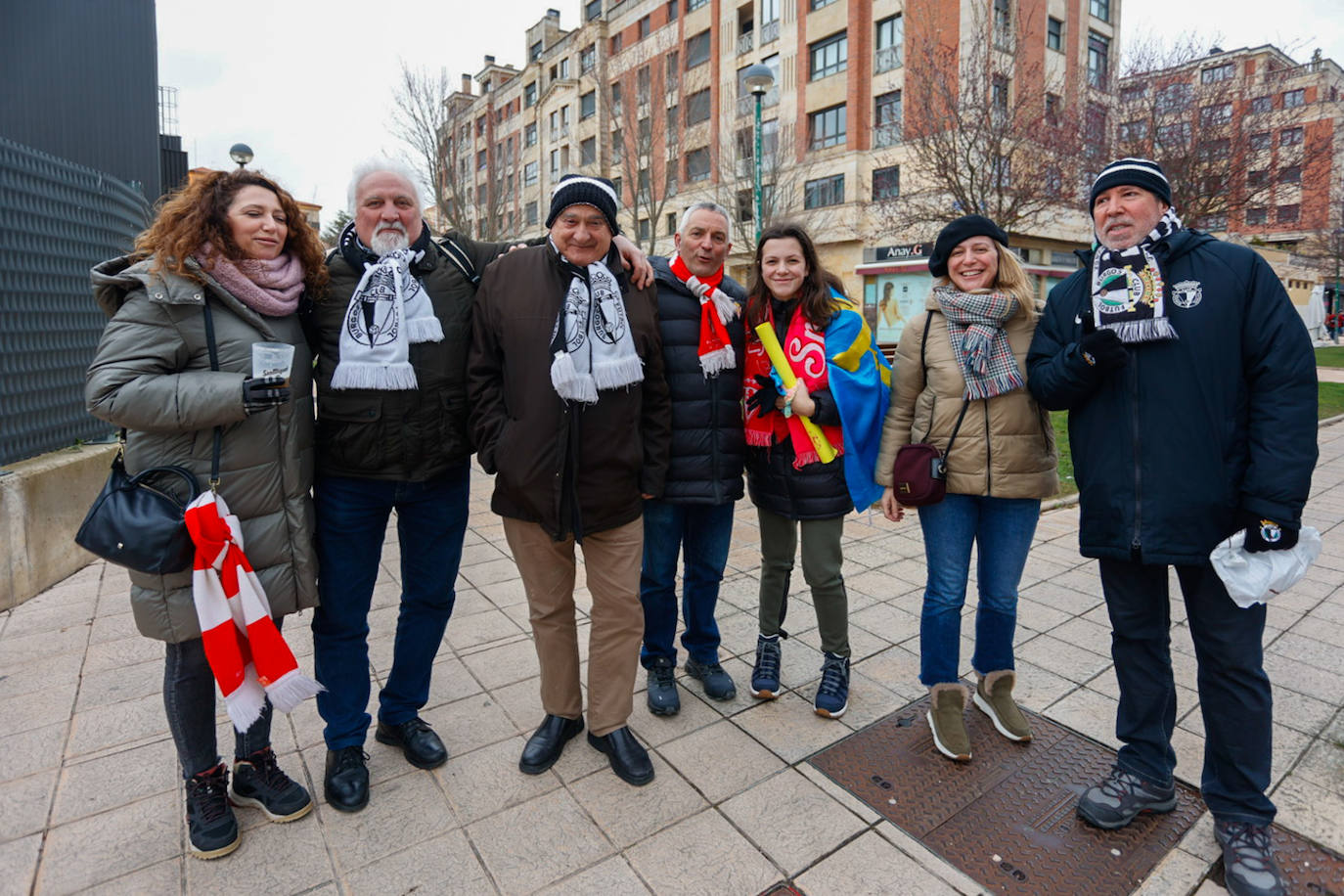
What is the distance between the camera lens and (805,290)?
10.9 ft

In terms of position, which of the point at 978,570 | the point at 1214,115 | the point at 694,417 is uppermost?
the point at 1214,115

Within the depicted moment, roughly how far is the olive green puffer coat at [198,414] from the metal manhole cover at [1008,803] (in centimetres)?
223

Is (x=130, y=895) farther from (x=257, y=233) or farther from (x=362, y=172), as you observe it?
(x=362, y=172)

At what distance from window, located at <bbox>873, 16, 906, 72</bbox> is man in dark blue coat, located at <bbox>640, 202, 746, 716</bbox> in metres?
27.0

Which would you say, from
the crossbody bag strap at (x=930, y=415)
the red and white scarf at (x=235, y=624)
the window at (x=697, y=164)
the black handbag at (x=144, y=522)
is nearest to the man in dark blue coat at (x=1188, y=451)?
the crossbody bag strap at (x=930, y=415)

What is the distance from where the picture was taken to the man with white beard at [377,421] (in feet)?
8.74

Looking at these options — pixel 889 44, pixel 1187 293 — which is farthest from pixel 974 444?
pixel 889 44

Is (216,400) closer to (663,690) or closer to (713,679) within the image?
(663,690)

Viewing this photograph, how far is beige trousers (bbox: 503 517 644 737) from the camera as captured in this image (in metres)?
2.97

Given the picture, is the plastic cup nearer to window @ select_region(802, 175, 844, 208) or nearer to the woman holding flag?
the woman holding flag

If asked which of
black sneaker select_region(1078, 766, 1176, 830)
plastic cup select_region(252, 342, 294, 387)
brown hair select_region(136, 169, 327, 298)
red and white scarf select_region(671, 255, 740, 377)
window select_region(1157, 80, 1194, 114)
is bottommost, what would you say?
black sneaker select_region(1078, 766, 1176, 830)

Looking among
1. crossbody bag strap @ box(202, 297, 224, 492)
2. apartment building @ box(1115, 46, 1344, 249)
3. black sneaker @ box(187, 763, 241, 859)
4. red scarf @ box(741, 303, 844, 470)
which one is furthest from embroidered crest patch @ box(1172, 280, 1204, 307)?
apartment building @ box(1115, 46, 1344, 249)

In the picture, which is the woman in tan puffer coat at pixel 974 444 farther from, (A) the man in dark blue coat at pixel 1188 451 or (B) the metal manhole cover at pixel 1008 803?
(A) the man in dark blue coat at pixel 1188 451

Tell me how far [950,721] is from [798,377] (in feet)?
5.12
